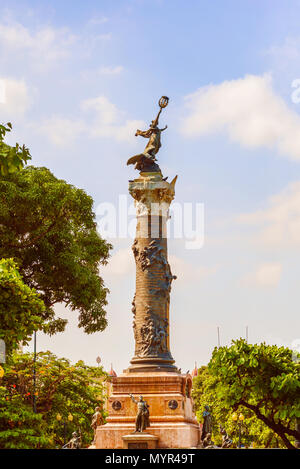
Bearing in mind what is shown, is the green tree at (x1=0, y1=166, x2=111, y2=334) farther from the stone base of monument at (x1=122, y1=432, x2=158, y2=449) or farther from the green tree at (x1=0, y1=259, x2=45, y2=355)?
the green tree at (x1=0, y1=259, x2=45, y2=355)

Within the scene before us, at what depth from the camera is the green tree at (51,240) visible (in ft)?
98.6

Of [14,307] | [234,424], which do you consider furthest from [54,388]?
[234,424]

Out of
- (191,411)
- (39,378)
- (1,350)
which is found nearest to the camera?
(1,350)

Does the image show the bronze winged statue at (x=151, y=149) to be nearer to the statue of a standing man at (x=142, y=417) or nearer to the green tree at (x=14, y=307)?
the statue of a standing man at (x=142, y=417)

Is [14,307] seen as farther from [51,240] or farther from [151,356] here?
[51,240]

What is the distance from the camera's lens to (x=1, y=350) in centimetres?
2111

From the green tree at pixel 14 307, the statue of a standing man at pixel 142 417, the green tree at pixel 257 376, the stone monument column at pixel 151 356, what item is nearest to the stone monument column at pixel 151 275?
the stone monument column at pixel 151 356

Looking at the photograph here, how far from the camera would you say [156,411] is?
27.0m

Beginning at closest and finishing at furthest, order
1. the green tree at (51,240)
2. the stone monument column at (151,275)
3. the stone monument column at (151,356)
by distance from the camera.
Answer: the stone monument column at (151,356) → the stone monument column at (151,275) → the green tree at (51,240)

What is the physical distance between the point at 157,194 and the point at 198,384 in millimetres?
43238

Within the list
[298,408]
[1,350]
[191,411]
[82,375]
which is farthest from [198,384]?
[1,350]

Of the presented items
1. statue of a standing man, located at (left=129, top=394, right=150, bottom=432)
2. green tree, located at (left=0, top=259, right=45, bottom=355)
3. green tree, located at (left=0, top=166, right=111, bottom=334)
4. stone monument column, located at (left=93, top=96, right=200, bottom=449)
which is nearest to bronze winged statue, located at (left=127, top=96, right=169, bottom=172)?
stone monument column, located at (left=93, top=96, right=200, bottom=449)

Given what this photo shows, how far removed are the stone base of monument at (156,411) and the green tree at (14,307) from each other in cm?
944
